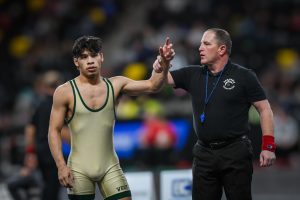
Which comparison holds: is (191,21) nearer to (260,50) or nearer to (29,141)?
(260,50)

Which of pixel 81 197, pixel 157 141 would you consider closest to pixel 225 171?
pixel 81 197

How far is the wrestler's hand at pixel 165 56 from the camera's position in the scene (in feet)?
22.3

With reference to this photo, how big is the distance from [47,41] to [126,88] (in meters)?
12.3

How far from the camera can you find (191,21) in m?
18.0

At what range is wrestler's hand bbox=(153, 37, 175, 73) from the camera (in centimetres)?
680

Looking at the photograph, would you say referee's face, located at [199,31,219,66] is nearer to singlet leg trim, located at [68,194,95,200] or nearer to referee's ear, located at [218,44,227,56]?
referee's ear, located at [218,44,227,56]

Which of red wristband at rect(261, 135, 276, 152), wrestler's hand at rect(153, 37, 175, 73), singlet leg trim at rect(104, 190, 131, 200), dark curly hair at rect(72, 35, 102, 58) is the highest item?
dark curly hair at rect(72, 35, 102, 58)

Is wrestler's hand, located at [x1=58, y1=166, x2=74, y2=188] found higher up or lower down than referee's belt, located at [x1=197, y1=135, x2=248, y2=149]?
lower down

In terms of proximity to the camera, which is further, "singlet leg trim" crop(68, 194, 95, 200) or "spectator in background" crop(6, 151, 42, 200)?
"spectator in background" crop(6, 151, 42, 200)

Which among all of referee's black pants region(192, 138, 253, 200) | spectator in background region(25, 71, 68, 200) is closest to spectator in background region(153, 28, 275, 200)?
referee's black pants region(192, 138, 253, 200)

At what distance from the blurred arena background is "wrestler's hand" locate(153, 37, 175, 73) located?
5024mm

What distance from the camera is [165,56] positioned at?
22.4 ft

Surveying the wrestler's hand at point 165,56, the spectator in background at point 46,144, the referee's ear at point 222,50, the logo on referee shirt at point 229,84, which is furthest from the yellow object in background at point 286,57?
the wrestler's hand at point 165,56

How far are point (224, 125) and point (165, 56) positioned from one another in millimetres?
822
